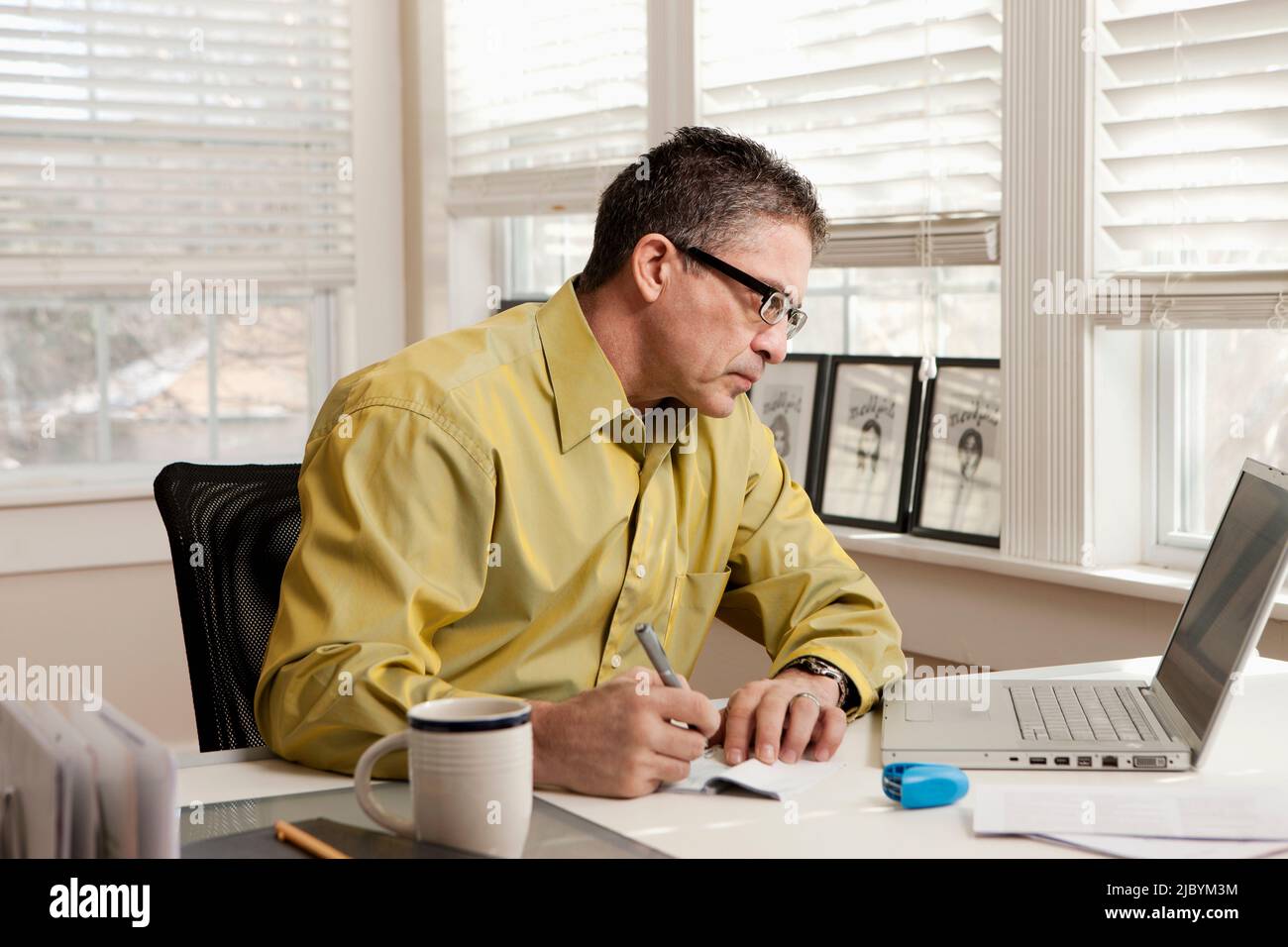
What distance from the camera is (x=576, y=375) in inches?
62.9

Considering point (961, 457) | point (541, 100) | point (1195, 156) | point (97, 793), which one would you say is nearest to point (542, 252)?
point (541, 100)

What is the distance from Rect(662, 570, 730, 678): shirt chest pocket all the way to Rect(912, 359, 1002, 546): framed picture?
31.2 inches

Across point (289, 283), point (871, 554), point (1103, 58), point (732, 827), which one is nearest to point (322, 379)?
point (289, 283)

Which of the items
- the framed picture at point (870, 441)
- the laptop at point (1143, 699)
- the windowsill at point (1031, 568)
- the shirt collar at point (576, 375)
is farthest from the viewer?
the framed picture at point (870, 441)

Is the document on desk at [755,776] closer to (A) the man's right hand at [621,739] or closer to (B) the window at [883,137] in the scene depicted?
(A) the man's right hand at [621,739]

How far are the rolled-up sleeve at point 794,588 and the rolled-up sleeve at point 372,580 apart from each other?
0.42 metres

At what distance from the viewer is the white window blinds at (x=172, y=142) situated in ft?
10.6

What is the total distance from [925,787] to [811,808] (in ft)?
0.32

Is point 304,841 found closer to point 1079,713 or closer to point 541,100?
point 1079,713

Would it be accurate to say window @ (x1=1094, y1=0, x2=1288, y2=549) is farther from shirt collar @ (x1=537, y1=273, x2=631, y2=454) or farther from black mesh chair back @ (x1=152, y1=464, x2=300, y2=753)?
black mesh chair back @ (x1=152, y1=464, x2=300, y2=753)

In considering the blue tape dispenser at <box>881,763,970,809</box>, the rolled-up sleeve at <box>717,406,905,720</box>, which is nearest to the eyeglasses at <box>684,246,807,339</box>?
the rolled-up sleeve at <box>717,406,905,720</box>

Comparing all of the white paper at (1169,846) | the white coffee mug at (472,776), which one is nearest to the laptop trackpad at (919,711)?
the white paper at (1169,846)
